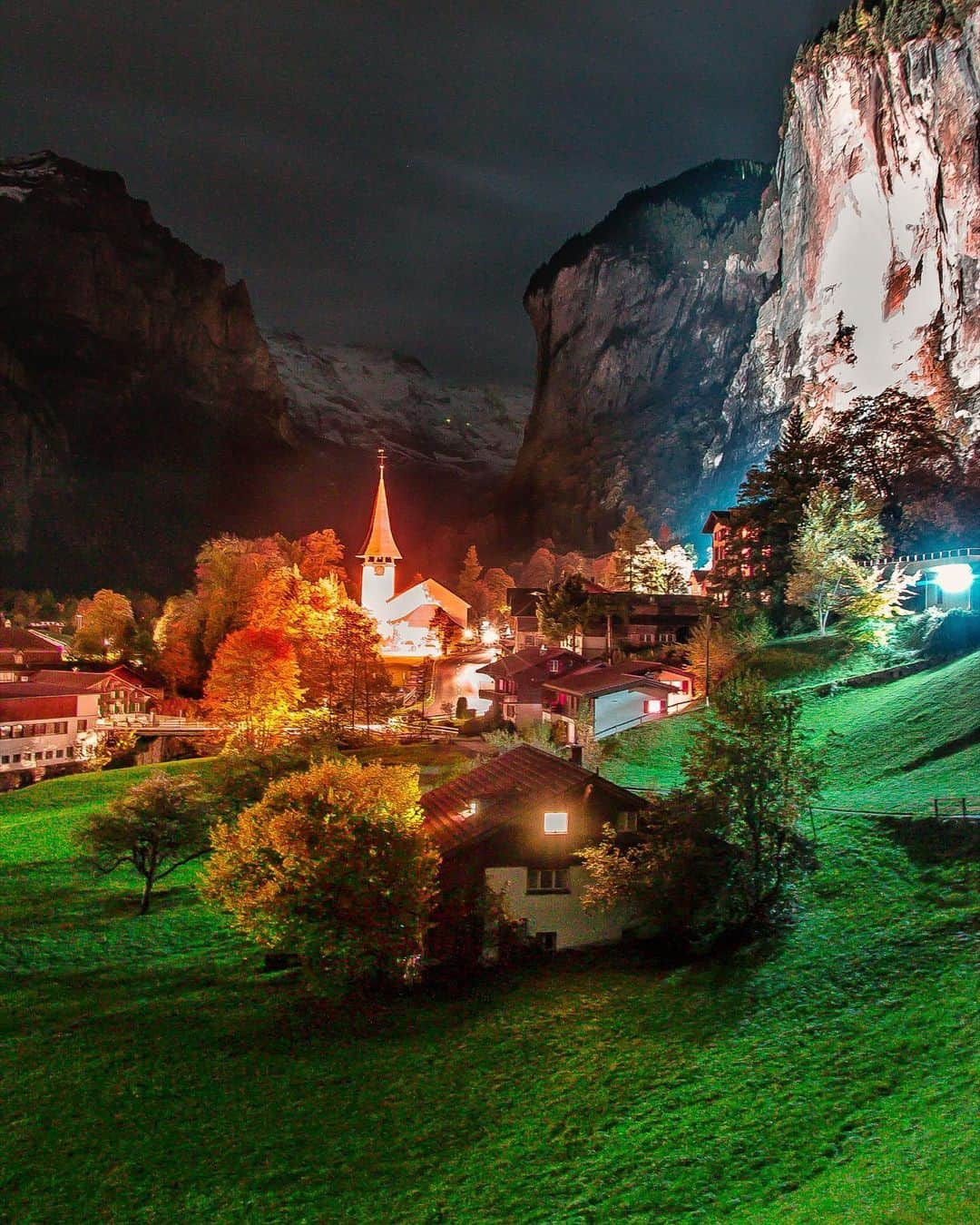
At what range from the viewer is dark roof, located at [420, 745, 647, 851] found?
21438 mm

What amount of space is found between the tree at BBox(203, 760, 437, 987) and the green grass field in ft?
4.32

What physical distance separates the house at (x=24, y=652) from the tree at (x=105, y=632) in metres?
2.55

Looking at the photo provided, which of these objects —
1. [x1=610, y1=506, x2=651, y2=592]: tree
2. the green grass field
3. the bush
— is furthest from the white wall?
[x1=610, y1=506, x2=651, y2=592]: tree

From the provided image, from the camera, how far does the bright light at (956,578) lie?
1556 inches

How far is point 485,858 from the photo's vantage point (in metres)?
20.9

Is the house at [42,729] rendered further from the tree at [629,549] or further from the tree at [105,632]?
the tree at [629,549]

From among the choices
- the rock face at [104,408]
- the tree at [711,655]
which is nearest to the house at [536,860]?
the tree at [711,655]

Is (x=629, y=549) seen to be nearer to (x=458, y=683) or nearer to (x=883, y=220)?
(x=458, y=683)

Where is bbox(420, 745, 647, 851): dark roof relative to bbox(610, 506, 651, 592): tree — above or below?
below

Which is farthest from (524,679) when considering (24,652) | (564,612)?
(24,652)

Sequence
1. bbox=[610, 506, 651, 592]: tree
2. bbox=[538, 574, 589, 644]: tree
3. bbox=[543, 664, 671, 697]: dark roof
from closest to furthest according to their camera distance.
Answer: bbox=[543, 664, 671, 697]: dark roof
bbox=[538, 574, 589, 644]: tree
bbox=[610, 506, 651, 592]: tree

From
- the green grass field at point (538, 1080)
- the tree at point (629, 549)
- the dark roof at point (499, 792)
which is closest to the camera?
the green grass field at point (538, 1080)

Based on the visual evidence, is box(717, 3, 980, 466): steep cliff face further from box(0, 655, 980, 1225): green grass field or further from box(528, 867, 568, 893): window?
box(0, 655, 980, 1225): green grass field

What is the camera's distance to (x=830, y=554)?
4094 centimetres
